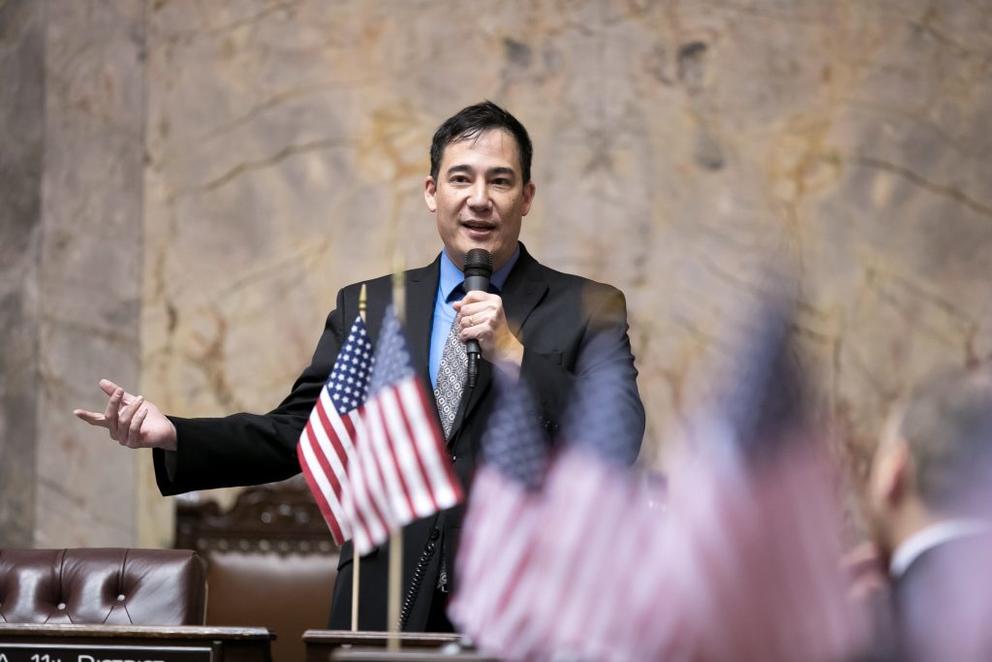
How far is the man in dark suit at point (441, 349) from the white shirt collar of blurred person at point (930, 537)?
1.40 m

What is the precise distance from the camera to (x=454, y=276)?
3.52 m

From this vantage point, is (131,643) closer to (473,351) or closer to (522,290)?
(473,351)

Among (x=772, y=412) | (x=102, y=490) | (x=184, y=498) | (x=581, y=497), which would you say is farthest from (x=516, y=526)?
(x=102, y=490)

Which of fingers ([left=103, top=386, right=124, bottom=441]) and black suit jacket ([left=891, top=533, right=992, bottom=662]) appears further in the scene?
fingers ([left=103, top=386, right=124, bottom=441])

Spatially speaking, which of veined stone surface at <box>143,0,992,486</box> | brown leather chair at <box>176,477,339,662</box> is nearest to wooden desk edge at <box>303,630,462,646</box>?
brown leather chair at <box>176,477,339,662</box>

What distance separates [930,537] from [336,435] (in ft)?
5.79

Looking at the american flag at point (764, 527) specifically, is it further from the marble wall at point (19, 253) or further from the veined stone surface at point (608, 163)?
the marble wall at point (19, 253)

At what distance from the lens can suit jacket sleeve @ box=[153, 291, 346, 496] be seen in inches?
128

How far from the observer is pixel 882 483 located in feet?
5.20

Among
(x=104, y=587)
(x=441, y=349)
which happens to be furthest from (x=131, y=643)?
(x=441, y=349)

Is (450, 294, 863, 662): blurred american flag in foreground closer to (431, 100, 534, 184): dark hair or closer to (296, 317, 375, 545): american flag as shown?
(296, 317, 375, 545): american flag

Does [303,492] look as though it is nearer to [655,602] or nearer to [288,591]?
[288,591]

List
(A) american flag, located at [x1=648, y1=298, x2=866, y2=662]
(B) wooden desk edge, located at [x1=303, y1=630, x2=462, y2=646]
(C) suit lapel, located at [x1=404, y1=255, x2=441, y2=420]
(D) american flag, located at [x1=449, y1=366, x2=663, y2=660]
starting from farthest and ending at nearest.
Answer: (C) suit lapel, located at [x1=404, y1=255, x2=441, y2=420]
(B) wooden desk edge, located at [x1=303, y1=630, x2=462, y2=646]
(D) american flag, located at [x1=449, y1=366, x2=663, y2=660]
(A) american flag, located at [x1=648, y1=298, x2=866, y2=662]

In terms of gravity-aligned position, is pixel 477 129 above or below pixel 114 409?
above
